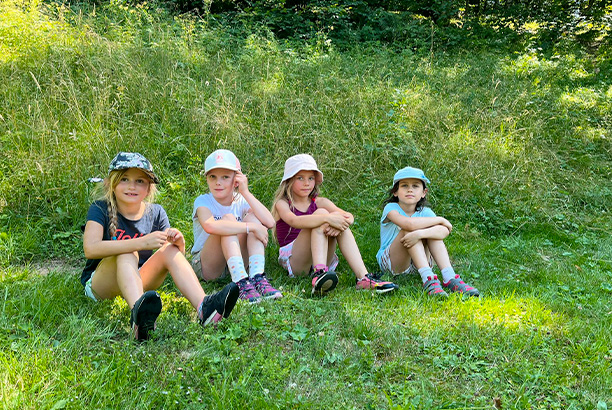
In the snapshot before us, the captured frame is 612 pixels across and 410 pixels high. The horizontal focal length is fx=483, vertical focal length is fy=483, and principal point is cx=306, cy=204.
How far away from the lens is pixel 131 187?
332 centimetres

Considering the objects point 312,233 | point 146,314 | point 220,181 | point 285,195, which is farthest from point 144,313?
point 285,195

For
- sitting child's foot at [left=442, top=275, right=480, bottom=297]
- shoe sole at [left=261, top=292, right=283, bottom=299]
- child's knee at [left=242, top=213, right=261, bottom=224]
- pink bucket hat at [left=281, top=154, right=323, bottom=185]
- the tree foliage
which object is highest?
the tree foliage

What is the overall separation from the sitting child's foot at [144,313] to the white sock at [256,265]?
1033 millimetres

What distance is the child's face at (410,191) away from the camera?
13.7 ft

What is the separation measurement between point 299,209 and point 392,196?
0.86 metres

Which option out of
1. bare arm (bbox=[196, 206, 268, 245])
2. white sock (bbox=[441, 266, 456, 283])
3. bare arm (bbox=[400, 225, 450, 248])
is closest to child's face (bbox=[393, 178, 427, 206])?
bare arm (bbox=[400, 225, 450, 248])

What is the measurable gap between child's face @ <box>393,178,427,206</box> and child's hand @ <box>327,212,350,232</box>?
0.67m

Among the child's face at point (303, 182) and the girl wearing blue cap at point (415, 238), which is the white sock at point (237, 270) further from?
the girl wearing blue cap at point (415, 238)

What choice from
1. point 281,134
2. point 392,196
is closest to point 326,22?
point 281,134

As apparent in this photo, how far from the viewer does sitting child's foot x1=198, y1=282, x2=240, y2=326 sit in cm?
287

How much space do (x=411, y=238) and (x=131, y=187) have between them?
215 cm

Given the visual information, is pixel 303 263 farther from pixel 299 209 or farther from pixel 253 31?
pixel 253 31

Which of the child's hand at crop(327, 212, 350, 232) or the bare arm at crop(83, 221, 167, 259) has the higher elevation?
the bare arm at crop(83, 221, 167, 259)

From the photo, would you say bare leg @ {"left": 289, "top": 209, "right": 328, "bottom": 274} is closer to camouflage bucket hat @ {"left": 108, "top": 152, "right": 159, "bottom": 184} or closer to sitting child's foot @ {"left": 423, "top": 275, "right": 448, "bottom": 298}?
sitting child's foot @ {"left": 423, "top": 275, "right": 448, "bottom": 298}
